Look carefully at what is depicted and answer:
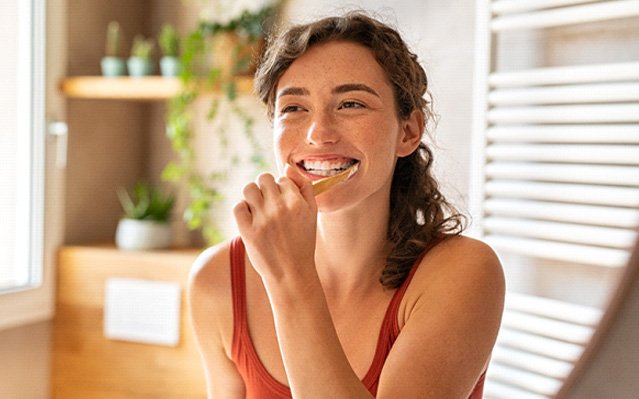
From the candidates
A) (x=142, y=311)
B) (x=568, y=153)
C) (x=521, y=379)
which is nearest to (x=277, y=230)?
(x=568, y=153)

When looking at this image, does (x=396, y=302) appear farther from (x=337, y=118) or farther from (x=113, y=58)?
(x=113, y=58)

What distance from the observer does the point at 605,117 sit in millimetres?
1336

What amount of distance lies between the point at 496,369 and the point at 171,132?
1066 mm

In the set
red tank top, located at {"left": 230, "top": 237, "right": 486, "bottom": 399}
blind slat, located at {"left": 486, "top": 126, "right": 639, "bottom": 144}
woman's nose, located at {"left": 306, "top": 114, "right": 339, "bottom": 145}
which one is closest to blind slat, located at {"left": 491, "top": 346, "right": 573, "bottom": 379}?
blind slat, located at {"left": 486, "top": 126, "right": 639, "bottom": 144}

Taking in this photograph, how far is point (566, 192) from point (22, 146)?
53.4 inches

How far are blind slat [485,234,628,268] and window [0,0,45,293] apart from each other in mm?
1170

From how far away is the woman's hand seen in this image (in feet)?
2.54

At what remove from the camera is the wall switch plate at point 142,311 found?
79.4 inches

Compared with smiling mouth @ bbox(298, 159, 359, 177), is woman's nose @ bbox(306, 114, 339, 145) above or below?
above

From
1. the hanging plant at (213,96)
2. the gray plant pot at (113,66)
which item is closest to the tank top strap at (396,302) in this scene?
the hanging plant at (213,96)

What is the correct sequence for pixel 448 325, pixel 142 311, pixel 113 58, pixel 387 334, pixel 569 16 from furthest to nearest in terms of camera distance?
pixel 113 58 → pixel 142 311 → pixel 569 16 → pixel 387 334 → pixel 448 325

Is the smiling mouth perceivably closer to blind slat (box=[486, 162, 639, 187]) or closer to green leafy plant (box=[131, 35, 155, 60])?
blind slat (box=[486, 162, 639, 187])

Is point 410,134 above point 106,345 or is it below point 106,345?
above

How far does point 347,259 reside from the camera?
1081mm
